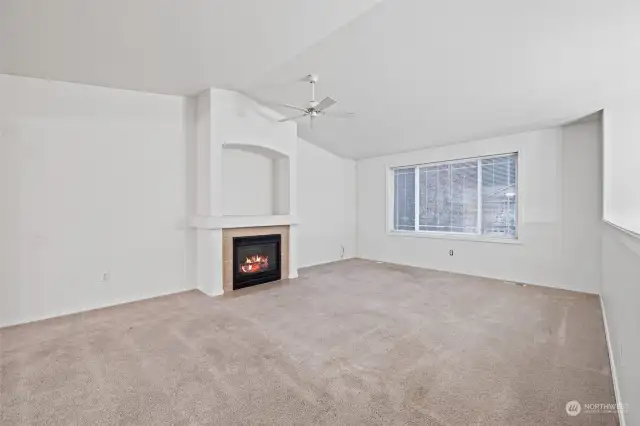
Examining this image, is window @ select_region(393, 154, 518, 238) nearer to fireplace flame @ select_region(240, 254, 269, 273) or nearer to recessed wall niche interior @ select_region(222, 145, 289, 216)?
recessed wall niche interior @ select_region(222, 145, 289, 216)

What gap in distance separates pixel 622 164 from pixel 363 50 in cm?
329

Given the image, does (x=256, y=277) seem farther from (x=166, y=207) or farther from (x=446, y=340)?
(x=446, y=340)

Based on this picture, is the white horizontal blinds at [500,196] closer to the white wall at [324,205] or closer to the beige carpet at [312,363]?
the beige carpet at [312,363]

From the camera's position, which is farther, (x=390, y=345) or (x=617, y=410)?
(x=390, y=345)

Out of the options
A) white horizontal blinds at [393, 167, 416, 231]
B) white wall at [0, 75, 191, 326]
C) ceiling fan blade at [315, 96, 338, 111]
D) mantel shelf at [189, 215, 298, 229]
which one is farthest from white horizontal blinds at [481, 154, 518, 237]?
white wall at [0, 75, 191, 326]

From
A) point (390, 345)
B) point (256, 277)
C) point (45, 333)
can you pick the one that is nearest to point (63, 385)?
point (45, 333)

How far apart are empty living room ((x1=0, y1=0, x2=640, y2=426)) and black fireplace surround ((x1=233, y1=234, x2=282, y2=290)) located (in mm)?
39

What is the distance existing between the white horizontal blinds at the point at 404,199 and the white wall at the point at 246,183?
277cm

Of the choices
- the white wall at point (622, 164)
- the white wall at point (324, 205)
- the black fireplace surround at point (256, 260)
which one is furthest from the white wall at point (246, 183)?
the white wall at point (622, 164)

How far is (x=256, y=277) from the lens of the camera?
5.13 metres

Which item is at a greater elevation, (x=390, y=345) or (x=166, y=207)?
(x=166, y=207)

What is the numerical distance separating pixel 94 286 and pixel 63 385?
6.76 ft

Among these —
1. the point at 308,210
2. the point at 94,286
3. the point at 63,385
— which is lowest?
the point at 63,385

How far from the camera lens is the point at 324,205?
699cm
